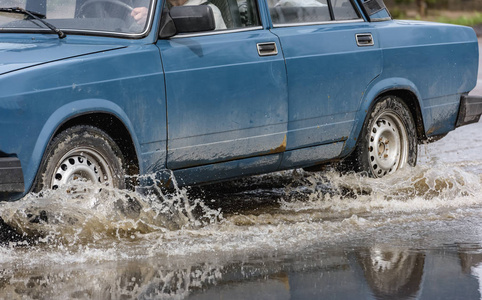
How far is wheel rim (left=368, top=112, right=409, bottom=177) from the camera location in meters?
7.24

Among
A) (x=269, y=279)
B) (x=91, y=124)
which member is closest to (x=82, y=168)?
(x=91, y=124)

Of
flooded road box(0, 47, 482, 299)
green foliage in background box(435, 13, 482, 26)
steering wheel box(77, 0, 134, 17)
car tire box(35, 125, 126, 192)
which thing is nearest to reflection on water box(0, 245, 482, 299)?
flooded road box(0, 47, 482, 299)

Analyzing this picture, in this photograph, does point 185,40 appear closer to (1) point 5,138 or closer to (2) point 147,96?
(2) point 147,96

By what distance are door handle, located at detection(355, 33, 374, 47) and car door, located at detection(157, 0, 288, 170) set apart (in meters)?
0.83

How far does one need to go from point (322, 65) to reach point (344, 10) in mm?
765

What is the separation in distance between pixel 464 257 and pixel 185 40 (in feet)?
6.86

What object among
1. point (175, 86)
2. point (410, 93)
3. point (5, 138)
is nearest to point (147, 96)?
point (175, 86)

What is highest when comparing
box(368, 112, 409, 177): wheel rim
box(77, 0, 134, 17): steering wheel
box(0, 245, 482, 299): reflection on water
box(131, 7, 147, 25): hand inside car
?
box(77, 0, 134, 17): steering wheel

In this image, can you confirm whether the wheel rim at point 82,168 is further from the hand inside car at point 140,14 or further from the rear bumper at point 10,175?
the hand inside car at point 140,14

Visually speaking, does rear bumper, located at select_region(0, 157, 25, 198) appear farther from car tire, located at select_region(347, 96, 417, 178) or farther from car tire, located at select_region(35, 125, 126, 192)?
car tire, located at select_region(347, 96, 417, 178)

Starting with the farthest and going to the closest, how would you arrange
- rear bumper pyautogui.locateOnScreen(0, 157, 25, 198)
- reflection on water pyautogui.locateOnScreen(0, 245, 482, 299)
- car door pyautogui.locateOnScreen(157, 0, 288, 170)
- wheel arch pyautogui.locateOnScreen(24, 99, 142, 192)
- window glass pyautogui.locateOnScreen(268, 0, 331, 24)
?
window glass pyautogui.locateOnScreen(268, 0, 331, 24) < car door pyautogui.locateOnScreen(157, 0, 288, 170) < wheel arch pyautogui.locateOnScreen(24, 99, 142, 192) < rear bumper pyautogui.locateOnScreen(0, 157, 25, 198) < reflection on water pyautogui.locateOnScreen(0, 245, 482, 299)

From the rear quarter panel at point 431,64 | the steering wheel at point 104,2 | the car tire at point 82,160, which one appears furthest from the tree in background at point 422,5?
the car tire at point 82,160

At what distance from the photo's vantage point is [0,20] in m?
5.96

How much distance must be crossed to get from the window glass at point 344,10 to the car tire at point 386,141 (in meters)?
0.67
